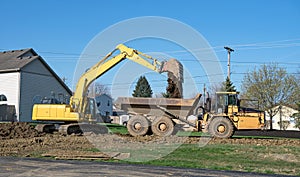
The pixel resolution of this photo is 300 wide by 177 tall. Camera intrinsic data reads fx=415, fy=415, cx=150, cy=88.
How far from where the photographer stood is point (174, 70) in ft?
78.4

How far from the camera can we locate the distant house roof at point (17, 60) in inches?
1722

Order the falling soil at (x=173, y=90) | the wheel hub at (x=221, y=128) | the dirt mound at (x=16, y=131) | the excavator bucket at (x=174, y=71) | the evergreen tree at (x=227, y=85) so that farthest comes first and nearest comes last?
the evergreen tree at (x=227, y=85) < the falling soil at (x=173, y=90) < the dirt mound at (x=16, y=131) < the wheel hub at (x=221, y=128) < the excavator bucket at (x=174, y=71)

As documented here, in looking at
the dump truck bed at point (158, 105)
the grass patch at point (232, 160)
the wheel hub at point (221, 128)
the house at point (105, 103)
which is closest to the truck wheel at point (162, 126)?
the dump truck bed at point (158, 105)

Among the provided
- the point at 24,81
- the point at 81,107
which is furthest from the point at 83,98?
the point at 24,81

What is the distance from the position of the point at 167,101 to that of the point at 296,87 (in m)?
36.1

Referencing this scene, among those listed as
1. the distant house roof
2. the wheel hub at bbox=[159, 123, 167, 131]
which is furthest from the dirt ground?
the distant house roof

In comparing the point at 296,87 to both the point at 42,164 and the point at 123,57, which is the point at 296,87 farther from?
the point at 42,164

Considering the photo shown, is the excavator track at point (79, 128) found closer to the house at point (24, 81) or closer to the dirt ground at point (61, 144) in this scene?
the dirt ground at point (61, 144)

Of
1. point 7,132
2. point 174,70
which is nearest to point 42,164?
point 174,70

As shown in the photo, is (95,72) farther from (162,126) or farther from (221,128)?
(221,128)

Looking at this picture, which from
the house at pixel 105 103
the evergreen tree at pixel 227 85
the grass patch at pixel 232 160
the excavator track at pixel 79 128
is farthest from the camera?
the house at pixel 105 103

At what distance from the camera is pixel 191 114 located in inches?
1021

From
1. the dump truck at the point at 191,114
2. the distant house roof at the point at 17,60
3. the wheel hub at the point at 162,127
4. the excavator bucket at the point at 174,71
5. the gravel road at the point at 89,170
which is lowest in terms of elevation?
the gravel road at the point at 89,170

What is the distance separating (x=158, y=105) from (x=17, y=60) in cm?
2541
